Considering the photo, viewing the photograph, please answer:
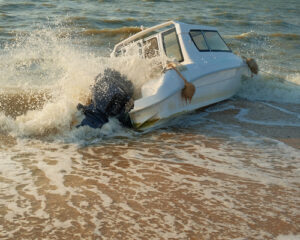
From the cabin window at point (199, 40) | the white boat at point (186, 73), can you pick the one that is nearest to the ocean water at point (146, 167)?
the white boat at point (186, 73)

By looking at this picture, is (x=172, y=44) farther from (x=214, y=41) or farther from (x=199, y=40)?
(x=214, y=41)

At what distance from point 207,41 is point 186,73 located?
1358 millimetres

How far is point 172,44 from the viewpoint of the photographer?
7004mm

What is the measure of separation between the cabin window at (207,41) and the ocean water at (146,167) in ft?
3.33

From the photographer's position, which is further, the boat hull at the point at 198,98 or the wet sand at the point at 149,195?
the boat hull at the point at 198,98

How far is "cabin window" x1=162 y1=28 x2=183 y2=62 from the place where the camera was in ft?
22.5

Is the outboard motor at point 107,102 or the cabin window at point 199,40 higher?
the cabin window at point 199,40

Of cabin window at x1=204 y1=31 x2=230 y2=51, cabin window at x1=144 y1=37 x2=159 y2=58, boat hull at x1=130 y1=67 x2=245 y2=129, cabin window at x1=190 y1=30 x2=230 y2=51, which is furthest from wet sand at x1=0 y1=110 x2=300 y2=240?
cabin window at x1=204 y1=31 x2=230 y2=51

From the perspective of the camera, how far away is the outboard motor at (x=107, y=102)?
5941 mm

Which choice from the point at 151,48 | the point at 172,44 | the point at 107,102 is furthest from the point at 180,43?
the point at 107,102

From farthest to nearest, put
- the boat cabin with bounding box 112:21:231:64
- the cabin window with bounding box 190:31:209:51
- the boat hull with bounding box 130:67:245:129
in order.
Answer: the cabin window with bounding box 190:31:209:51 → the boat cabin with bounding box 112:21:231:64 → the boat hull with bounding box 130:67:245:129

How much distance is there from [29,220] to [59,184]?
2.44 feet

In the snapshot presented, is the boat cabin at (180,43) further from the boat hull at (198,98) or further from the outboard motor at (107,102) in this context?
the outboard motor at (107,102)

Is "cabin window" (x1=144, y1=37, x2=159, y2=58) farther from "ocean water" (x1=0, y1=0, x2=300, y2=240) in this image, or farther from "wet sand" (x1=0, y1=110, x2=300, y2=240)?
"wet sand" (x1=0, y1=110, x2=300, y2=240)
